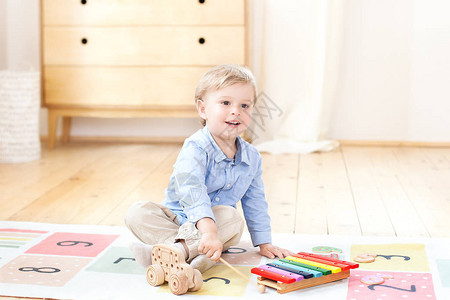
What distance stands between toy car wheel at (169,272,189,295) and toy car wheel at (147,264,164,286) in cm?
4

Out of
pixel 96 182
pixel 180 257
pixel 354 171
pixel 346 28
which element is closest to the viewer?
pixel 180 257

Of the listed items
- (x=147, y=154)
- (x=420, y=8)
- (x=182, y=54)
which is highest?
(x=420, y=8)

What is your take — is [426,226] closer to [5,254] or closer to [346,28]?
[5,254]

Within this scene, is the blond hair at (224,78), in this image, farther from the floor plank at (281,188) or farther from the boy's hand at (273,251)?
the floor plank at (281,188)

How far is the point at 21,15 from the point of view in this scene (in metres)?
3.16

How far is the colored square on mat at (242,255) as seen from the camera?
140 cm

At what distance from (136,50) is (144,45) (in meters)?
0.04

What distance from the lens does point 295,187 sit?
7.23 feet

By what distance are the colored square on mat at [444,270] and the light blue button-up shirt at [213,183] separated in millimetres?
380

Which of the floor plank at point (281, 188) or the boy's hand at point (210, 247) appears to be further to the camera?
the floor plank at point (281, 188)

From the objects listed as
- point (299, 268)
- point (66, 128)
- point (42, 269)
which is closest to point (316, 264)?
point (299, 268)

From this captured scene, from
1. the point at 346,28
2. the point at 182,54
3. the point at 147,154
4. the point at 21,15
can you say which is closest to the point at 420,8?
the point at 346,28

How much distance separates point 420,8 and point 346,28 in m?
0.36

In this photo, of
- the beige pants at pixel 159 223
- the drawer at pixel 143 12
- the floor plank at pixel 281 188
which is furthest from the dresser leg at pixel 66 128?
the beige pants at pixel 159 223
